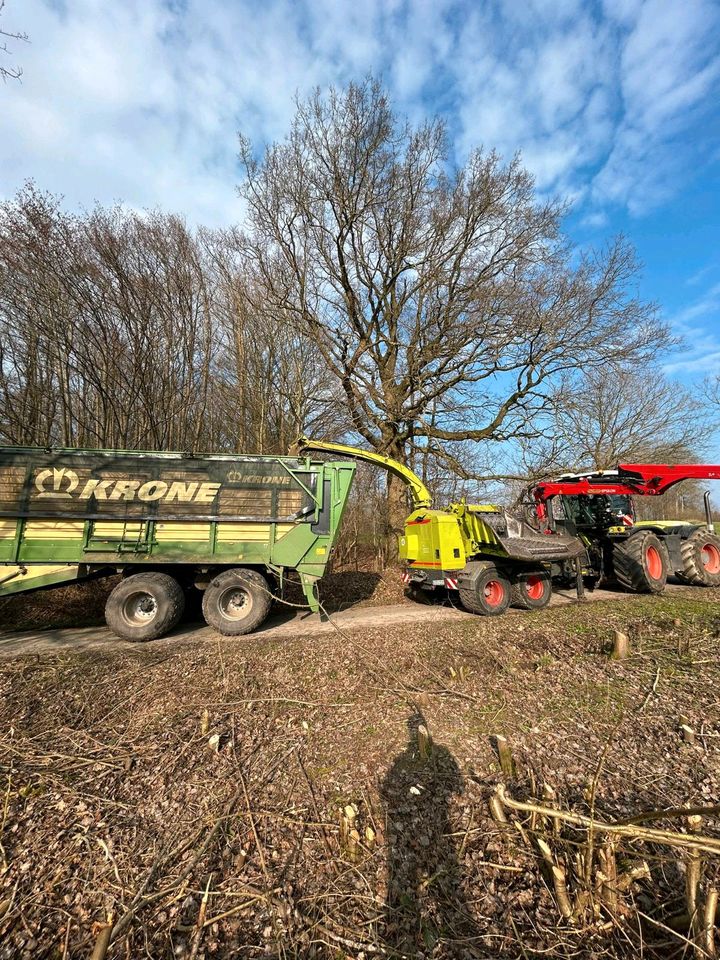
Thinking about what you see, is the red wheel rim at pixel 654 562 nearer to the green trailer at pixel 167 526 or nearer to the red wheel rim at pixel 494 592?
the red wheel rim at pixel 494 592

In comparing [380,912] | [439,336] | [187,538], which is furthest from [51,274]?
[380,912]

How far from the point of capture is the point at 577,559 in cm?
827

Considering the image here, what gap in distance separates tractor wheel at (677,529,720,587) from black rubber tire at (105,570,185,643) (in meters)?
10.8

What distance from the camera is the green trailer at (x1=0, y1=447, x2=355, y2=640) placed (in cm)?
644

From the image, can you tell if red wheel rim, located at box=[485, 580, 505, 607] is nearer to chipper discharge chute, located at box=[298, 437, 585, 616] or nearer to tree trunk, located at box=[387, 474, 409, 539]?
chipper discharge chute, located at box=[298, 437, 585, 616]

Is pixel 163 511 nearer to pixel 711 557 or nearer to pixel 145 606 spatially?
pixel 145 606

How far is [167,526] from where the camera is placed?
22.0 feet

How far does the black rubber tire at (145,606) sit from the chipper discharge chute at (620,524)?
7752 mm

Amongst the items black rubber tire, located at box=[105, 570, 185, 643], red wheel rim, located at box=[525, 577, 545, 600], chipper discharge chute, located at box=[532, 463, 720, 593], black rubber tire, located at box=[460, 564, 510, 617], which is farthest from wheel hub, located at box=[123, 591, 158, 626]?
chipper discharge chute, located at box=[532, 463, 720, 593]

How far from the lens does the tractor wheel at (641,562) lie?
29.5ft

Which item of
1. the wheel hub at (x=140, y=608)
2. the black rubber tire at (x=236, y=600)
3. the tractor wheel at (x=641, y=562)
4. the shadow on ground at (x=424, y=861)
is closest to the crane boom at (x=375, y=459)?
the black rubber tire at (x=236, y=600)

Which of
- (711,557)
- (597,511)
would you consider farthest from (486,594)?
(711,557)

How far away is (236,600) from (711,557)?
11.1m

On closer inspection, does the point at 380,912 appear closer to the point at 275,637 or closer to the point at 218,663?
the point at 218,663
